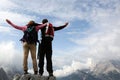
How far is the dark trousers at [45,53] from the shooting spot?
20.4 metres

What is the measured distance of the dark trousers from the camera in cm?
2041

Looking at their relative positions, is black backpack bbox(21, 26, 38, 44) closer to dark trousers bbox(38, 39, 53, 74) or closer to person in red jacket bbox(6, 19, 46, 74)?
person in red jacket bbox(6, 19, 46, 74)

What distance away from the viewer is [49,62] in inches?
813

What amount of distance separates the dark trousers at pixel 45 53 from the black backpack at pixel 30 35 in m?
0.86

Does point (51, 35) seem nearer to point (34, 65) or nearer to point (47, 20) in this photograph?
point (47, 20)

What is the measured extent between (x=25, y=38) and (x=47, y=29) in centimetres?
180

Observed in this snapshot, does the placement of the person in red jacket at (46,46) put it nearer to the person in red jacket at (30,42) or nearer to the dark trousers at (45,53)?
the dark trousers at (45,53)

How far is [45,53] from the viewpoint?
68.2 ft

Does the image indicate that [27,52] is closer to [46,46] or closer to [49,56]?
[46,46]

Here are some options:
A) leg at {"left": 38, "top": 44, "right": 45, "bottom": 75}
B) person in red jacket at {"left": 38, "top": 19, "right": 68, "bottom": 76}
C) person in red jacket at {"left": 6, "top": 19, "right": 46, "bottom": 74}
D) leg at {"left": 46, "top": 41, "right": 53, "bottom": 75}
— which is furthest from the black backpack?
leg at {"left": 46, "top": 41, "right": 53, "bottom": 75}

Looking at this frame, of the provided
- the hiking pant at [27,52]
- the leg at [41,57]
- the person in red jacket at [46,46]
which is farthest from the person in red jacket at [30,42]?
the leg at [41,57]

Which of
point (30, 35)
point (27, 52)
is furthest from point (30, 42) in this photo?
point (27, 52)

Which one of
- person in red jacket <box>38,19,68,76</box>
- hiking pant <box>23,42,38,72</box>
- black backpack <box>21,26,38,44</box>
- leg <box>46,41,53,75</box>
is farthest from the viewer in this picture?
leg <box>46,41,53,75</box>

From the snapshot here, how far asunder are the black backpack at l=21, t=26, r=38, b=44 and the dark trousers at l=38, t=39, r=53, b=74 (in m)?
0.86
